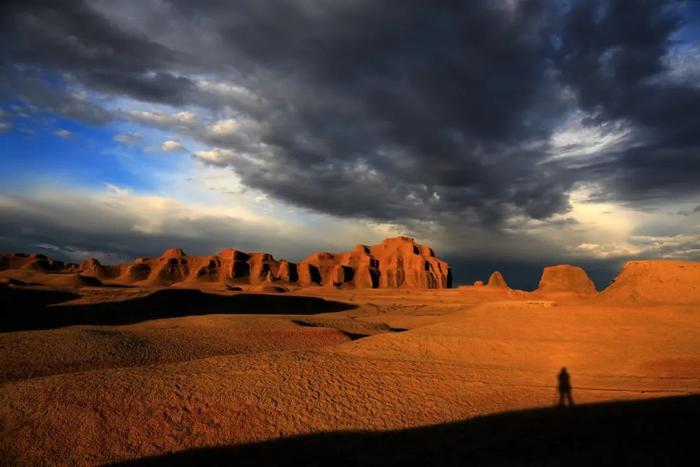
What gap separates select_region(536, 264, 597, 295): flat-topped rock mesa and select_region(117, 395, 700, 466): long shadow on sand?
3404 inches

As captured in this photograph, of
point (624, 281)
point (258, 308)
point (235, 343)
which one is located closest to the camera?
point (235, 343)

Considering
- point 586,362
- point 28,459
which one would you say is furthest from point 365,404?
point 586,362

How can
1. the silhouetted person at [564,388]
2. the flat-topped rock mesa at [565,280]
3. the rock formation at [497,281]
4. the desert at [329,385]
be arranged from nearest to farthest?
the desert at [329,385] < the silhouetted person at [564,388] < the flat-topped rock mesa at [565,280] < the rock formation at [497,281]

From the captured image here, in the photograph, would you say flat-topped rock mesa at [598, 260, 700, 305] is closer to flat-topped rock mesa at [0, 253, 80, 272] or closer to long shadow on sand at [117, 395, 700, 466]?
long shadow on sand at [117, 395, 700, 466]

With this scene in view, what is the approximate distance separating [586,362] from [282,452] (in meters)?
14.1

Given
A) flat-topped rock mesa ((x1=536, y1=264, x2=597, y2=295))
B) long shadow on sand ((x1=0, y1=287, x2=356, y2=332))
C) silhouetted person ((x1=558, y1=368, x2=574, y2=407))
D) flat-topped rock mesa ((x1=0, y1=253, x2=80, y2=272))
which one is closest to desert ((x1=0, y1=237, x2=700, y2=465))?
silhouetted person ((x1=558, y1=368, x2=574, y2=407))

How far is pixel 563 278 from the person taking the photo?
91500 millimetres

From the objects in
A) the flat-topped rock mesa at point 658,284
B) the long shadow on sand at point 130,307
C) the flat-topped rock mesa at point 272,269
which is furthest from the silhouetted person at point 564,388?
the flat-topped rock mesa at point 272,269

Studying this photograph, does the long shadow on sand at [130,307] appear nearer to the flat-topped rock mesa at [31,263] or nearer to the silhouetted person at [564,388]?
the silhouetted person at [564,388]

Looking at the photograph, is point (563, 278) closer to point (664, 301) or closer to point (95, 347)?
point (664, 301)

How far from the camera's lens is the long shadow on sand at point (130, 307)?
34.5m

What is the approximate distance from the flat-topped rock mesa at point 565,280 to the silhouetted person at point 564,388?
81.3 meters

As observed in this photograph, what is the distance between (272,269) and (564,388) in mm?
145502

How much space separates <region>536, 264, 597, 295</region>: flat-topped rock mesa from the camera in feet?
290
